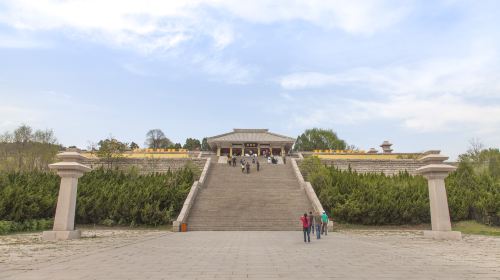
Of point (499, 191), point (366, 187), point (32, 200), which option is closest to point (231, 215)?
point (366, 187)

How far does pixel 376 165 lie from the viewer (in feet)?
105

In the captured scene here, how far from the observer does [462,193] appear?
2042 centimetres

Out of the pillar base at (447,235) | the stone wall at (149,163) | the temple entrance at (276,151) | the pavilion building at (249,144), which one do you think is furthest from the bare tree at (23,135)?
the pillar base at (447,235)

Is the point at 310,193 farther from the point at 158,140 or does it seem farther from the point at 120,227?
the point at 158,140

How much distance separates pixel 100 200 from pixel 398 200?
1656 centimetres

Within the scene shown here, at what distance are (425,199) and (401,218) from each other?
6.18 ft

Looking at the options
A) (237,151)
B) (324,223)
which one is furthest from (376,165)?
(237,151)

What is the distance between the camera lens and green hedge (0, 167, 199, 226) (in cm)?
1708

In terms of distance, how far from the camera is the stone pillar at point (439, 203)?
42.8ft

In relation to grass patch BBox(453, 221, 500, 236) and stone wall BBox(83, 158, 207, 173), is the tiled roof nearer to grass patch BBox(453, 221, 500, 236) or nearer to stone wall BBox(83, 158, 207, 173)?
stone wall BBox(83, 158, 207, 173)

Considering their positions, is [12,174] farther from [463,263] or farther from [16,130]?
[463,263]

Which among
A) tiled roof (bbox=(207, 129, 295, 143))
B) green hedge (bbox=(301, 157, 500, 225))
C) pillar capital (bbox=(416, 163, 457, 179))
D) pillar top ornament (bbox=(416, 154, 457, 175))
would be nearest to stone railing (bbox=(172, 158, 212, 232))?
green hedge (bbox=(301, 157, 500, 225))

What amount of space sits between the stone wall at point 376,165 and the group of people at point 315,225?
16.2 metres

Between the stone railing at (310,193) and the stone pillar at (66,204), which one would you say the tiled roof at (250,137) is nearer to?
the stone railing at (310,193)
